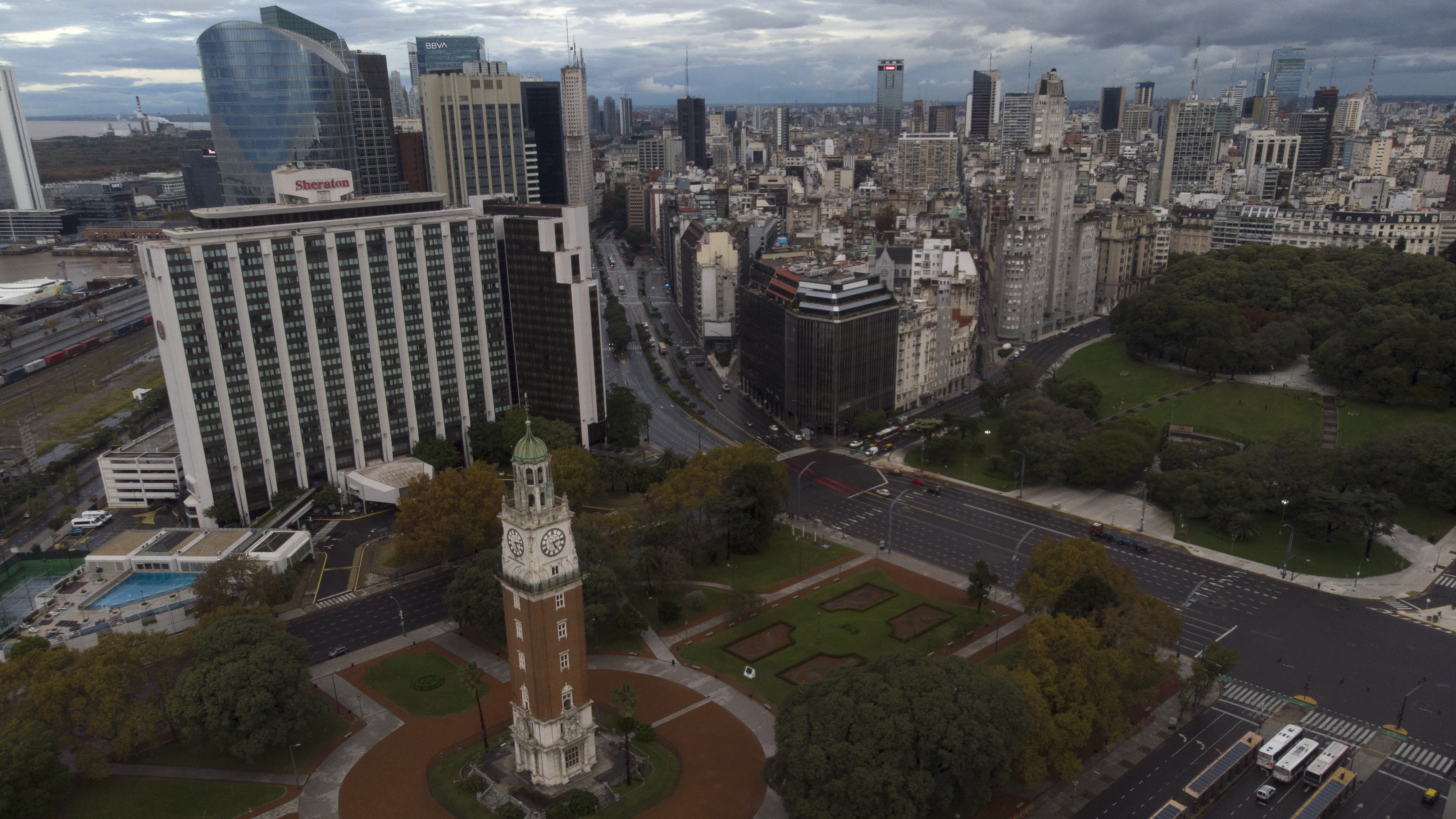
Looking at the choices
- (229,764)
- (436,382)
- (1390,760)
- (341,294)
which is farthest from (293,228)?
(1390,760)

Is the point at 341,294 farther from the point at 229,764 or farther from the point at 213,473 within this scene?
the point at 229,764

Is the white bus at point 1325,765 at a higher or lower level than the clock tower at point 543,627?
lower

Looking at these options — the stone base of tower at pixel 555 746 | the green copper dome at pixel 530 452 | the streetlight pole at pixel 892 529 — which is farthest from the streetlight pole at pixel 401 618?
the streetlight pole at pixel 892 529

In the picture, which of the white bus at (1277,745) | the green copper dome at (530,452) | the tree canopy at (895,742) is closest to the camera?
the tree canopy at (895,742)

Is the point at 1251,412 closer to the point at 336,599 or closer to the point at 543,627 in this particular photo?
the point at 543,627

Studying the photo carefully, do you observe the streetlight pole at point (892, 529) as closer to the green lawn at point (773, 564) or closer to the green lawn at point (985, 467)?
the green lawn at point (773, 564)

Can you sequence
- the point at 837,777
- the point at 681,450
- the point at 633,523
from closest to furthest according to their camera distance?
the point at 837,777
the point at 633,523
the point at 681,450

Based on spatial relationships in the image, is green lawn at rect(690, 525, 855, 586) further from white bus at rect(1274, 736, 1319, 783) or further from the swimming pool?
the swimming pool
